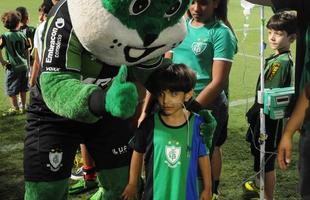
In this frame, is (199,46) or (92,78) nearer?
(92,78)

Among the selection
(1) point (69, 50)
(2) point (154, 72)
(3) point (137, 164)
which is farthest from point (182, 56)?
(1) point (69, 50)

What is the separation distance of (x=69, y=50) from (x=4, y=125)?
3871 mm

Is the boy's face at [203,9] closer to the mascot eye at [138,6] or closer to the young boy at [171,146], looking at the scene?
the young boy at [171,146]

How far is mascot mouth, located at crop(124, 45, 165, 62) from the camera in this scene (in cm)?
239

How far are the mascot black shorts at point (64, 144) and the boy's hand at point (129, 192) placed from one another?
138mm

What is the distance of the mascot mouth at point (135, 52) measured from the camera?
7.86 feet

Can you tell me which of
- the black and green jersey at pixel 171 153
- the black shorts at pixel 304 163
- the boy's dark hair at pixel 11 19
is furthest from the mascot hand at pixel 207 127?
the boy's dark hair at pixel 11 19

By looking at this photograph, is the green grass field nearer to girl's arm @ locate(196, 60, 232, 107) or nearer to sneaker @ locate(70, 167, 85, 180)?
sneaker @ locate(70, 167, 85, 180)

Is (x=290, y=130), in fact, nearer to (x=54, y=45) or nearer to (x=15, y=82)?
(x=54, y=45)

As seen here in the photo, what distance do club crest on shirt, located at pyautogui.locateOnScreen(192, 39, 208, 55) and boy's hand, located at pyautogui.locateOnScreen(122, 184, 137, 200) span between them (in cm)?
108

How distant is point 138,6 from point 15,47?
4.71m

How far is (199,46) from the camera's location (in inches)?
131

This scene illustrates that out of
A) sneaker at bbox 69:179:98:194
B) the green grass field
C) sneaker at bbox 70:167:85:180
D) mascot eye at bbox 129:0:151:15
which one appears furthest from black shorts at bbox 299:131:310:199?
sneaker at bbox 70:167:85:180

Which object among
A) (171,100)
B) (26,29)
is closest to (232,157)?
(171,100)
